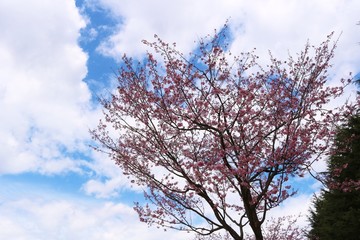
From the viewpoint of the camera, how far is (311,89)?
35.8 ft

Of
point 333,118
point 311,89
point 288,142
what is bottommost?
point 288,142

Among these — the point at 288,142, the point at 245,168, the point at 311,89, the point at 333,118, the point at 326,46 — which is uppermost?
the point at 326,46

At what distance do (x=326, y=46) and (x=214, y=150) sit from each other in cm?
485

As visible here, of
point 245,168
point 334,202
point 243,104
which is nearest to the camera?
point 245,168

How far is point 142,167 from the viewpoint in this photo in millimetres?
11172

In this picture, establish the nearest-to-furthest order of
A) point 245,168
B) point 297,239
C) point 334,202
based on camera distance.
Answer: point 245,168 < point 334,202 < point 297,239

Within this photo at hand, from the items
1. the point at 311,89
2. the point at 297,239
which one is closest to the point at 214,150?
the point at 311,89

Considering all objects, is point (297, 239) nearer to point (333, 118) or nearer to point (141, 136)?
point (333, 118)

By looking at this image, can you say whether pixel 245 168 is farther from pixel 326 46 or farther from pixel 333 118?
pixel 326 46

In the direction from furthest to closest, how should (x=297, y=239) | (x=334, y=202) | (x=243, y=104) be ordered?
(x=297, y=239) → (x=334, y=202) → (x=243, y=104)

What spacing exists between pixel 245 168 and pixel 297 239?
48.7ft

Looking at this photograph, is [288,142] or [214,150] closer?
[288,142]

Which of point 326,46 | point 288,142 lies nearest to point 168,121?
point 288,142

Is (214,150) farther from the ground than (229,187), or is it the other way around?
(214,150)
